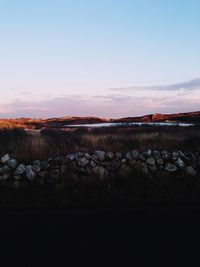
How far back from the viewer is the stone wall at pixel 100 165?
1453cm

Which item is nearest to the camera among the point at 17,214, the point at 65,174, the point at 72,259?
the point at 72,259

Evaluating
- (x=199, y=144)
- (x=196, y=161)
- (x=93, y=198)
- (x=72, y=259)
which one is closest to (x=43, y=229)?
(x=72, y=259)

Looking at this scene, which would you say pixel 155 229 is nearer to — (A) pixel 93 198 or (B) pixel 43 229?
(B) pixel 43 229

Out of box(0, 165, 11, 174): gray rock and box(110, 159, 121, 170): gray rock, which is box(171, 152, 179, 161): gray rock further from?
box(0, 165, 11, 174): gray rock

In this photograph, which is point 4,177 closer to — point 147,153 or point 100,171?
point 100,171

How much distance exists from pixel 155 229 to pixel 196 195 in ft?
13.3

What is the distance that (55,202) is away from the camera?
1293 centimetres

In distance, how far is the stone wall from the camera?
1453 centimetres

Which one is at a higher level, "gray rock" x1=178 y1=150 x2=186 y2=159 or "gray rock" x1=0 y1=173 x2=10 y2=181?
"gray rock" x1=178 y1=150 x2=186 y2=159

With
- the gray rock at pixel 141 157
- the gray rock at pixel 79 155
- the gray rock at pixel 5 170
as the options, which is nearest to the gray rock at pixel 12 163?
the gray rock at pixel 5 170

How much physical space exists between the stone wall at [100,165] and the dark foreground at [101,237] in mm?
2747

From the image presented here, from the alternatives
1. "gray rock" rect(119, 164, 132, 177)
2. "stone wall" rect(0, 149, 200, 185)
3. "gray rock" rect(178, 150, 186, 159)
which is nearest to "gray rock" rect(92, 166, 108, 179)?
"stone wall" rect(0, 149, 200, 185)

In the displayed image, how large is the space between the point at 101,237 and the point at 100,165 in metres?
5.90

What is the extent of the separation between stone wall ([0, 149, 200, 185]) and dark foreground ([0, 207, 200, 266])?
2.75 metres
